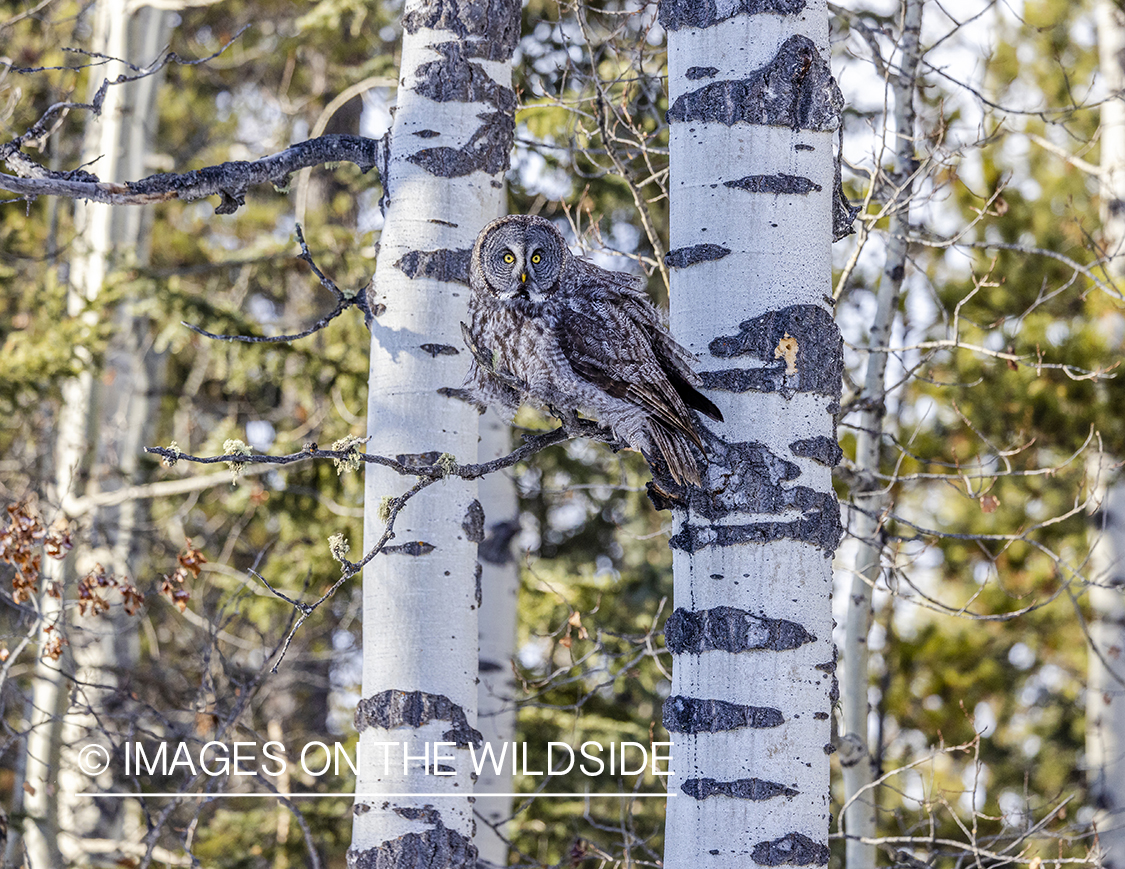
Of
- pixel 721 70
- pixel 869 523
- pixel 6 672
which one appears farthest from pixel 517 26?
pixel 6 672

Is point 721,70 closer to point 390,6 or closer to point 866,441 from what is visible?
point 866,441

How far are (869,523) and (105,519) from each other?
16.2 ft

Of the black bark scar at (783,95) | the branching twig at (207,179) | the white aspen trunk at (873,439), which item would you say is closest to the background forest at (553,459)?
the white aspen trunk at (873,439)

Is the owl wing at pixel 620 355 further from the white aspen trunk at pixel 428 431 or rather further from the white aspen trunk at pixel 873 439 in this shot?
the white aspen trunk at pixel 873 439

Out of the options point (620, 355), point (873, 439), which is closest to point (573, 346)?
point (620, 355)

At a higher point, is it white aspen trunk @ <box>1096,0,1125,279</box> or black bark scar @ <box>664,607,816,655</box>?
white aspen trunk @ <box>1096,0,1125,279</box>

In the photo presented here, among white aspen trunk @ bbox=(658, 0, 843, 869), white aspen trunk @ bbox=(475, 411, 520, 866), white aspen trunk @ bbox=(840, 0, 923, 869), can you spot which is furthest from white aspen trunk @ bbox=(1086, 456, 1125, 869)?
white aspen trunk @ bbox=(658, 0, 843, 869)

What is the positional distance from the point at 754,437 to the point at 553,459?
5.99m

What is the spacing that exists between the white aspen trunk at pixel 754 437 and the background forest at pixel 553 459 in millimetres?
1098

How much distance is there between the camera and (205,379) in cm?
952

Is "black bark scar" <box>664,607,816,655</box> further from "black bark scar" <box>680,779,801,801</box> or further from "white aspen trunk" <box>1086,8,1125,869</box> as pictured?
"white aspen trunk" <box>1086,8,1125,869</box>

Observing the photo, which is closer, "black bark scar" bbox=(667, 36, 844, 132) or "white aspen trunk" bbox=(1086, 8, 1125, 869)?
"black bark scar" bbox=(667, 36, 844, 132)

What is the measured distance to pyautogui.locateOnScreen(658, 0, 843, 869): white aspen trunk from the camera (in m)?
2.00

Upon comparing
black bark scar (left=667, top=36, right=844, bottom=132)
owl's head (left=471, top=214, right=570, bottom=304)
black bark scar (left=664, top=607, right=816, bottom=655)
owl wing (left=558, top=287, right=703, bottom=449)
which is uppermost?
black bark scar (left=667, top=36, right=844, bottom=132)
